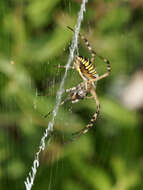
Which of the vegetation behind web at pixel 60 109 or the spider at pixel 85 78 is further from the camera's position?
the vegetation behind web at pixel 60 109

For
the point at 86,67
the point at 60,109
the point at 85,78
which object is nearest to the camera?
the point at 86,67

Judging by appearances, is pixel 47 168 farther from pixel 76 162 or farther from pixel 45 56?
pixel 45 56

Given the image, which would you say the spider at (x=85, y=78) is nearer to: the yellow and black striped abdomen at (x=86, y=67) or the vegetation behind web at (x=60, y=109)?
the yellow and black striped abdomen at (x=86, y=67)

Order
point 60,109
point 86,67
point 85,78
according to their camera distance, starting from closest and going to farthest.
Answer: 1. point 86,67
2. point 85,78
3. point 60,109

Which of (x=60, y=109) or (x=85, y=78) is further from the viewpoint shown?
(x=60, y=109)

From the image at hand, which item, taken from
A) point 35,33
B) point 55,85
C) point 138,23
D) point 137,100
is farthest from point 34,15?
point 137,100

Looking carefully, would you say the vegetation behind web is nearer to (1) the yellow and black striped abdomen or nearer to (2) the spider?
(2) the spider

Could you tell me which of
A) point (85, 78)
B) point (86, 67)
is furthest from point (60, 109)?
point (86, 67)

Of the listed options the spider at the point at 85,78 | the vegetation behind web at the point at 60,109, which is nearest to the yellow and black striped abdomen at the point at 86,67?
the spider at the point at 85,78

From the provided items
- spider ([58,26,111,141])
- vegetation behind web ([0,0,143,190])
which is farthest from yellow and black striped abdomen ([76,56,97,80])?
vegetation behind web ([0,0,143,190])

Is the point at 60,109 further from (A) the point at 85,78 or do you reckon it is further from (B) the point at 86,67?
(B) the point at 86,67
